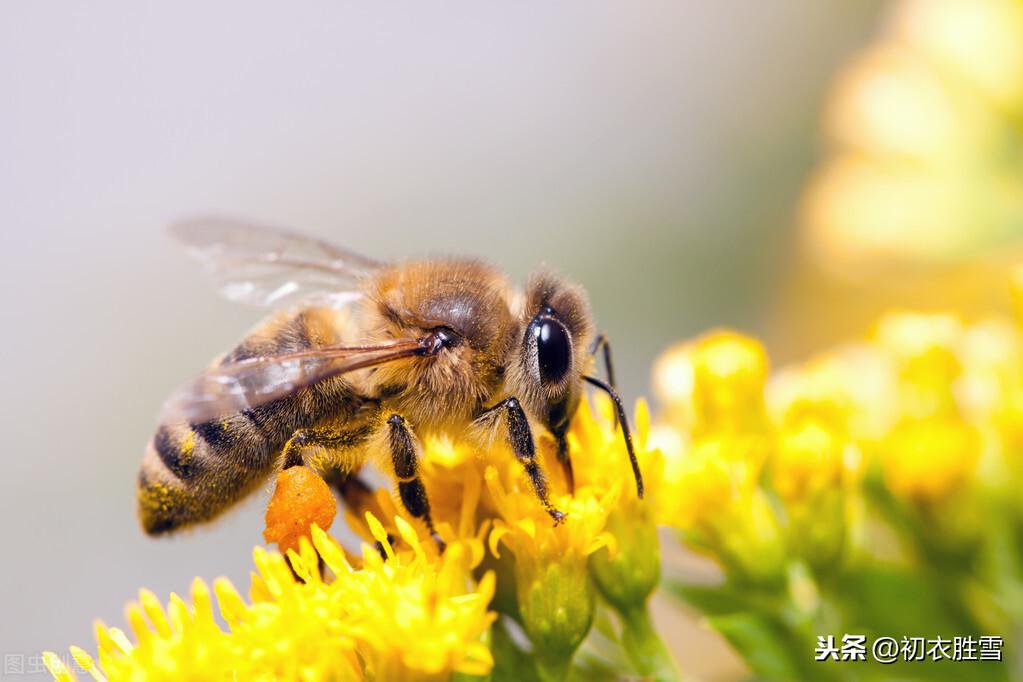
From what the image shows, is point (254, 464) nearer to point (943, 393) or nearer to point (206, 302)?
point (943, 393)

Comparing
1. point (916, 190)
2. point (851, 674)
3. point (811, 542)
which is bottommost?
point (851, 674)

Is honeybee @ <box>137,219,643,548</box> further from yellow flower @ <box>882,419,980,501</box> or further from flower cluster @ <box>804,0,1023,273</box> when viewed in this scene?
flower cluster @ <box>804,0,1023,273</box>

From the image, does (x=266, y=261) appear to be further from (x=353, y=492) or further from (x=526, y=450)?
(x=526, y=450)

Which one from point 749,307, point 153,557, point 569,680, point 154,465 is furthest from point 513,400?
point 749,307

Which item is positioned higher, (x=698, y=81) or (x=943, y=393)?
(x=698, y=81)

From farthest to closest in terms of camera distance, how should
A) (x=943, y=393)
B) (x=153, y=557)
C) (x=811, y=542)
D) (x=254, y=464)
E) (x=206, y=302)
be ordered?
(x=206, y=302) → (x=153, y=557) → (x=943, y=393) → (x=811, y=542) → (x=254, y=464)

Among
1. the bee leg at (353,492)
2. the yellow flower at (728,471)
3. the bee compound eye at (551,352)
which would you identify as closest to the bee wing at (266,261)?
the bee leg at (353,492)

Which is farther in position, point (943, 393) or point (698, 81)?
point (698, 81)
